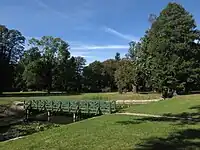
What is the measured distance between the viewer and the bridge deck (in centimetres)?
3147

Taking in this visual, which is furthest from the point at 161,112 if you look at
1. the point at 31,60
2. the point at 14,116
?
the point at 31,60

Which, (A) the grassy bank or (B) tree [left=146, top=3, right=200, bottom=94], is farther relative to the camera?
(B) tree [left=146, top=3, right=200, bottom=94]

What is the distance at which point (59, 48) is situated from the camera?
88.9 m

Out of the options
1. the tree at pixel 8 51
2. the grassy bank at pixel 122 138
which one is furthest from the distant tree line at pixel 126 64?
the grassy bank at pixel 122 138

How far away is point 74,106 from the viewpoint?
3556 cm

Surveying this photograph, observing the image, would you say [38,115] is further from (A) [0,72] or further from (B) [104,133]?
(A) [0,72]

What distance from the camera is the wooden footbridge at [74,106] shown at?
3149 cm

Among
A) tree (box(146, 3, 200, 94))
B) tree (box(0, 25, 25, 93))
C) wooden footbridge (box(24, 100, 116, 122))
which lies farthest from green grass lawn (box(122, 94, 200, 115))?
tree (box(0, 25, 25, 93))

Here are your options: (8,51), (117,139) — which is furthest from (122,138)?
(8,51)

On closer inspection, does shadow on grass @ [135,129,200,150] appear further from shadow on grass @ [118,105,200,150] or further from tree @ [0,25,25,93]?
tree @ [0,25,25,93]

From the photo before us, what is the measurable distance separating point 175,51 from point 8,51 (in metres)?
52.7

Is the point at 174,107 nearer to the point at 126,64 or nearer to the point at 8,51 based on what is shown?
the point at 126,64

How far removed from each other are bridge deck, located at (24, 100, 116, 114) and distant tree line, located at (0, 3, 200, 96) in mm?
17358

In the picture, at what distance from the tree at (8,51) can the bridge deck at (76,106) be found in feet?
105
